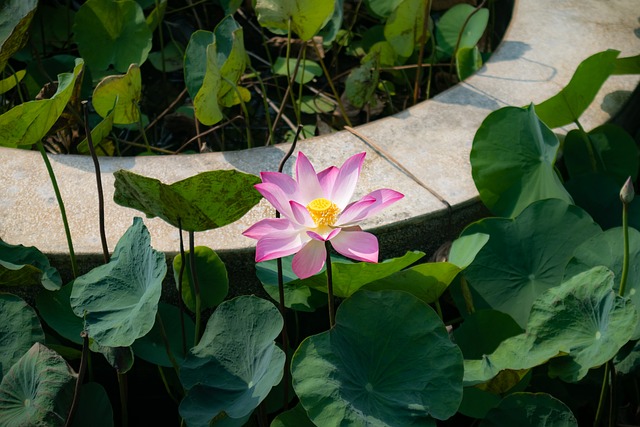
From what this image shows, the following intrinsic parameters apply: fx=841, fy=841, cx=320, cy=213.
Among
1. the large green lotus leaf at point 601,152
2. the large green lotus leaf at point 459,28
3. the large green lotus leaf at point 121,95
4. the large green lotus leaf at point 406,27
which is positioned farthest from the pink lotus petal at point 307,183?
the large green lotus leaf at point 459,28

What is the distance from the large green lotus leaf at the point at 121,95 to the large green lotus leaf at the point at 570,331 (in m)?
0.84

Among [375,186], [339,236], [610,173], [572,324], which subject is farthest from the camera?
[610,173]

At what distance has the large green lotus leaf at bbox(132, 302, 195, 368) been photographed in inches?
49.6

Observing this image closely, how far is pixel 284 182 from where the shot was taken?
1109mm

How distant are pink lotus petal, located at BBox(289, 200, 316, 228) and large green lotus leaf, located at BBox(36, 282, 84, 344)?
0.47 m

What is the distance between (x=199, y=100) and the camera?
61.7 inches

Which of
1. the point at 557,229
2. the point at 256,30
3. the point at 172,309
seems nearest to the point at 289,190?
the point at 172,309

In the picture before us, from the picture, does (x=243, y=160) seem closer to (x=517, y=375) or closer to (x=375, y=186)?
(x=375, y=186)

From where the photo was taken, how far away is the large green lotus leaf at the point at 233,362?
109 cm

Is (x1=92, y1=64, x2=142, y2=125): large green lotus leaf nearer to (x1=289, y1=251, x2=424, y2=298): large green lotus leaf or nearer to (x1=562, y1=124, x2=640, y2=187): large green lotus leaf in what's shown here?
(x1=289, y1=251, x2=424, y2=298): large green lotus leaf

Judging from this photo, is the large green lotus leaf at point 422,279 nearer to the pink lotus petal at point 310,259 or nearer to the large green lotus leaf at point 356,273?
the large green lotus leaf at point 356,273

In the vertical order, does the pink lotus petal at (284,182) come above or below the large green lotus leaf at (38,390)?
above

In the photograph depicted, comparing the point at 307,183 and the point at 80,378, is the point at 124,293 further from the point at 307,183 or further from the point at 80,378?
the point at 307,183

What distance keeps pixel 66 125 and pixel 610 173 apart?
1039 mm
